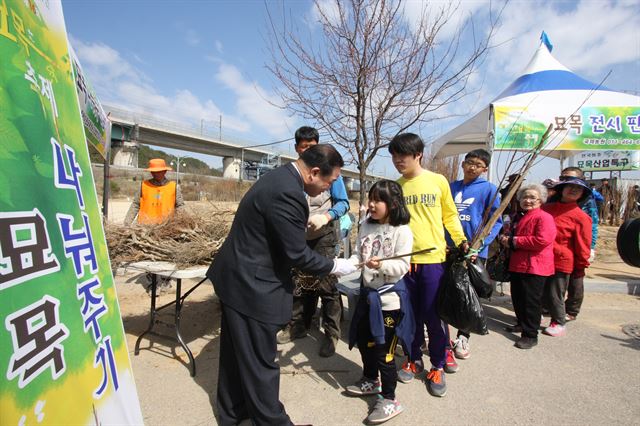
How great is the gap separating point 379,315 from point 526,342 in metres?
1.99

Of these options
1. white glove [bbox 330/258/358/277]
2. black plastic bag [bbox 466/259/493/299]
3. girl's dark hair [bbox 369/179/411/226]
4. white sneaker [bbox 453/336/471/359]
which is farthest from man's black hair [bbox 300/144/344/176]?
white sneaker [bbox 453/336/471/359]

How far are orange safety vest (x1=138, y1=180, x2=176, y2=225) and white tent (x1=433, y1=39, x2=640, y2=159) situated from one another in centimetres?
487

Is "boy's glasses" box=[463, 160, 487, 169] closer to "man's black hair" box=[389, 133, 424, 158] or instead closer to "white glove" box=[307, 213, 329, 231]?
"man's black hair" box=[389, 133, 424, 158]

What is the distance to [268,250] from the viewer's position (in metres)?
1.88

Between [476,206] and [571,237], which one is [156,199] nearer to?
[476,206]

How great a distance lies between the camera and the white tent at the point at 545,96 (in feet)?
19.0

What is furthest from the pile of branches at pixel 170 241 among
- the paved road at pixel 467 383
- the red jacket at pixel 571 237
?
the red jacket at pixel 571 237

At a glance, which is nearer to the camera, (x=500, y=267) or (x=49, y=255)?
(x=49, y=255)

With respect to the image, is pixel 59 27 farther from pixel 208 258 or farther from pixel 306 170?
pixel 208 258

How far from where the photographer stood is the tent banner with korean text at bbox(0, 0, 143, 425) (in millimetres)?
1037

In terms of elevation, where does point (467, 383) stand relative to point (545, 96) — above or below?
below

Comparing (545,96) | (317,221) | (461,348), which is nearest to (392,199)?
(317,221)

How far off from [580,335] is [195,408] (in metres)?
3.82

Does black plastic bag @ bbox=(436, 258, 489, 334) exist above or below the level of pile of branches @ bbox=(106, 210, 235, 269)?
below
